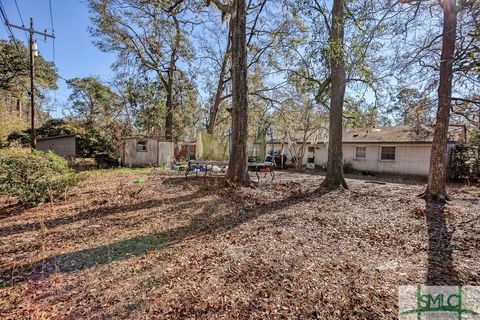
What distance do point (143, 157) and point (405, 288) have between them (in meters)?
18.2

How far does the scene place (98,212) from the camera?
560cm

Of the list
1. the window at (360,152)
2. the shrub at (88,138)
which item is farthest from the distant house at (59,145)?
the window at (360,152)

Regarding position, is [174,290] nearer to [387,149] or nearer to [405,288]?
[405,288]

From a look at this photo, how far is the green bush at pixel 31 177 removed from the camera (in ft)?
18.1

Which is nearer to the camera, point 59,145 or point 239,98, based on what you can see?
point 239,98

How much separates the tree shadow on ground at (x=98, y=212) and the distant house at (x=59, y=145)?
646 inches

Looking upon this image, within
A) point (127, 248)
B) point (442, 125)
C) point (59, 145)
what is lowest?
point (127, 248)

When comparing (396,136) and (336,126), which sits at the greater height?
(396,136)

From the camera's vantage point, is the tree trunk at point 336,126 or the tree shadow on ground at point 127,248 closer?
the tree shadow on ground at point 127,248

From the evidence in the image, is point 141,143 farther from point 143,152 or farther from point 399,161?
point 399,161

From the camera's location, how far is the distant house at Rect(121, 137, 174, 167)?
59.2ft

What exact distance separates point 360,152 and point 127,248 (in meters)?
17.3

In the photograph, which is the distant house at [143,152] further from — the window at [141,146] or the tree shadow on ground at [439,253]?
the tree shadow on ground at [439,253]

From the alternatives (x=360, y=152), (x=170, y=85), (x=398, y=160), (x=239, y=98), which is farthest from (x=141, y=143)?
(x=398, y=160)
